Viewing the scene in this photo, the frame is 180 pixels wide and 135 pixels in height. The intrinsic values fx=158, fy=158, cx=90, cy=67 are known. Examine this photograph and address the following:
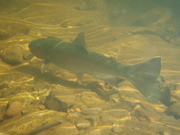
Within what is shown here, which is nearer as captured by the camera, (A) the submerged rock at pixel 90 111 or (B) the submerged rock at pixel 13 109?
(B) the submerged rock at pixel 13 109

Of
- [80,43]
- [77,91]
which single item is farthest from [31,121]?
[80,43]

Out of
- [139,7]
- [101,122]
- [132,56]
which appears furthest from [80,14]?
[139,7]

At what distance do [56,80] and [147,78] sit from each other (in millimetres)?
2914

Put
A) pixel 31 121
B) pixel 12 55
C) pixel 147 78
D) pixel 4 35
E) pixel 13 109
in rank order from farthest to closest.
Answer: pixel 4 35 → pixel 12 55 → pixel 147 78 → pixel 13 109 → pixel 31 121

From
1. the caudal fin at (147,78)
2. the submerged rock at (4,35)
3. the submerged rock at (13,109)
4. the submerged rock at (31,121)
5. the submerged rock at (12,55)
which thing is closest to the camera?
the submerged rock at (31,121)

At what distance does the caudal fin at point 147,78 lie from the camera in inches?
189

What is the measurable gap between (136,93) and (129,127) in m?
1.81

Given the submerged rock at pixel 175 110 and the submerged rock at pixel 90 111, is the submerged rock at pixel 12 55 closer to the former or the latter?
the submerged rock at pixel 90 111

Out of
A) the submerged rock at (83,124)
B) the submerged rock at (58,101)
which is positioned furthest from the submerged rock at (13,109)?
the submerged rock at (83,124)

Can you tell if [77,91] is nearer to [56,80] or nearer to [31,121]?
[56,80]

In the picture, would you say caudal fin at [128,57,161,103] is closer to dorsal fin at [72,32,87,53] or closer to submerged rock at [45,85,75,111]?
dorsal fin at [72,32,87,53]

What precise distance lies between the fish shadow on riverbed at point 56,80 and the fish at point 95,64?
0.57 metres

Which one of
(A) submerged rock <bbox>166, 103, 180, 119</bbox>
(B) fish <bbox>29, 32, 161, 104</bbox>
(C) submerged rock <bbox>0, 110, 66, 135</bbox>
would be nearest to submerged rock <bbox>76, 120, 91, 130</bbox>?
(C) submerged rock <bbox>0, 110, 66, 135</bbox>

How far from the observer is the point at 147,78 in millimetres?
4895
